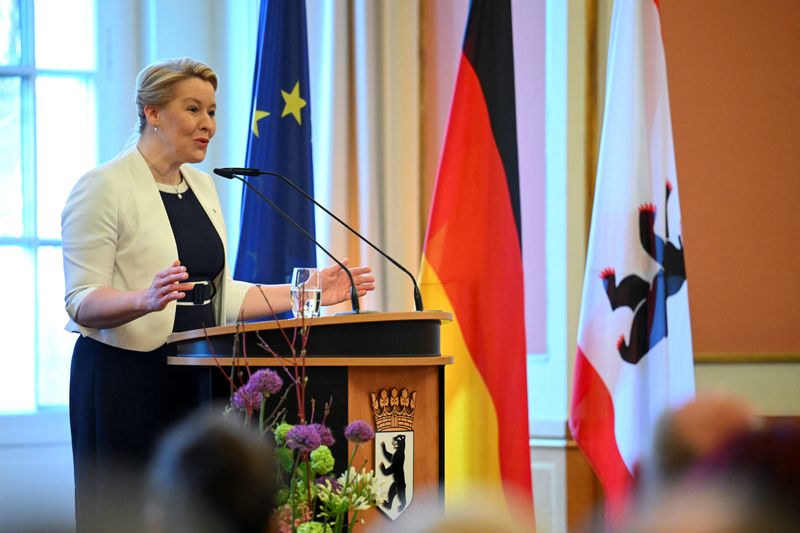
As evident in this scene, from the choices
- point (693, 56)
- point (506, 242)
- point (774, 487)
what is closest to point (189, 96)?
point (506, 242)

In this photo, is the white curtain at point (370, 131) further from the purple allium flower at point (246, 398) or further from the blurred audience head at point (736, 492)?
the blurred audience head at point (736, 492)

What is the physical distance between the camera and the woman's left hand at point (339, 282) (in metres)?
2.82

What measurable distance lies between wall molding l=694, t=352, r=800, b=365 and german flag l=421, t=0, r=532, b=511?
1.03m

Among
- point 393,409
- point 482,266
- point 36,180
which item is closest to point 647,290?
point 482,266

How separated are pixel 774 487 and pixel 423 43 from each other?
13.4 feet

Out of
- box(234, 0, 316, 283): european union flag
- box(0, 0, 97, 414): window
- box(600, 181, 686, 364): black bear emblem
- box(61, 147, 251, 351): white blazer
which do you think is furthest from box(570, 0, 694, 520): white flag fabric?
box(0, 0, 97, 414): window

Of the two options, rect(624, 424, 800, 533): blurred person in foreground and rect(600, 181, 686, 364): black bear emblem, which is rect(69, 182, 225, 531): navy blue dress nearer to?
rect(600, 181, 686, 364): black bear emblem

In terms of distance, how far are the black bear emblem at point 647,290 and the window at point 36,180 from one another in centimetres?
228

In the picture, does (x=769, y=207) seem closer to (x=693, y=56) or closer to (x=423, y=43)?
(x=693, y=56)

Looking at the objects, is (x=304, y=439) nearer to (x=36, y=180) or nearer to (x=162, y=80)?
(x=162, y=80)

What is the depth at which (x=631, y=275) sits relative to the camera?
12.3 ft

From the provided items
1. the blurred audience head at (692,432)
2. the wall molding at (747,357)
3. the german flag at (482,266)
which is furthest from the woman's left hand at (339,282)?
the blurred audience head at (692,432)

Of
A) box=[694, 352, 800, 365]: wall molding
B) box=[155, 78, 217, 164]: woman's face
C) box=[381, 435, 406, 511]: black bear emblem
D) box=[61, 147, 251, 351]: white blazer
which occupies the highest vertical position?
box=[155, 78, 217, 164]: woman's face

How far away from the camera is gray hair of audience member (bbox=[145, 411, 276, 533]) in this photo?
50 centimetres
